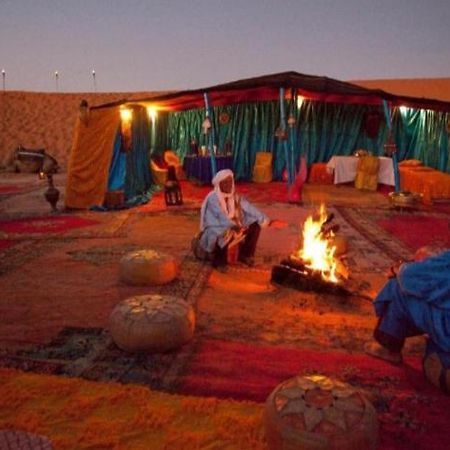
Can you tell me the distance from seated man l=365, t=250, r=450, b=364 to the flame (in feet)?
5.64

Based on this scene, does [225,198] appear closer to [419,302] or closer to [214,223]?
[214,223]

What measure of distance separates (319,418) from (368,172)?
12.9 metres

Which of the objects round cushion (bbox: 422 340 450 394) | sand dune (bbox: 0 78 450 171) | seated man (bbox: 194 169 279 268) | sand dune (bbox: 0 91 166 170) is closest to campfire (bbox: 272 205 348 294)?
seated man (bbox: 194 169 279 268)

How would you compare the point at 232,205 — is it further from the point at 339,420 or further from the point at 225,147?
the point at 225,147

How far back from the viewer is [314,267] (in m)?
5.26

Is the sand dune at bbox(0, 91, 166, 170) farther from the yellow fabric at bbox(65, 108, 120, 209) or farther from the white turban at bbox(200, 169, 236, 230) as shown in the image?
the white turban at bbox(200, 169, 236, 230)

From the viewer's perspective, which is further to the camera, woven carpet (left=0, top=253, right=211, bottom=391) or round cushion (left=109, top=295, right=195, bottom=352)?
round cushion (left=109, top=295, right=195, bottom=352)

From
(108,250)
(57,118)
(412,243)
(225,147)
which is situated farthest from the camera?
(57,118)

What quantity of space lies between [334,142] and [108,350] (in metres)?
14.7

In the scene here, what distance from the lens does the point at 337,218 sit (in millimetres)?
9906

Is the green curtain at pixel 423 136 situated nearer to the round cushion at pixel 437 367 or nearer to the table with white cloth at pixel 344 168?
the table with white cloth at pixel 344 168

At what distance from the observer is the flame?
5257mm

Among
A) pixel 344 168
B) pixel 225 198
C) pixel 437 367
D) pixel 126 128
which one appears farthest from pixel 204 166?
pixel 437 367

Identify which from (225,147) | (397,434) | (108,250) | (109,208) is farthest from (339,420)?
(225,147)
